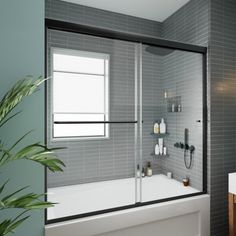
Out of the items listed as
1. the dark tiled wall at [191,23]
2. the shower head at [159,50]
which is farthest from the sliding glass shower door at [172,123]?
the dark tiled wall at [191,23]

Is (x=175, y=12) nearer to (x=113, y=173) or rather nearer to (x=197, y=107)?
(x=197, y=107)

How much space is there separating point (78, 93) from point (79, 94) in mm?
13

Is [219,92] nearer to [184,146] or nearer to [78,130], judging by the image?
[184,146]

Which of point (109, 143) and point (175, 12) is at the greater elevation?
point (175, 12)

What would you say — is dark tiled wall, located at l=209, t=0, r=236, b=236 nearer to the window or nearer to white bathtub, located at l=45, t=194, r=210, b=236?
white bathtub, located at l=45, t=194, r=210, b=236

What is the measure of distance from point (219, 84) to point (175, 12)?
1206mm

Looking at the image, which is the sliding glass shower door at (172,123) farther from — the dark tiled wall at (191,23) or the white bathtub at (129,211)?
the dark tiled wall at (191,23)

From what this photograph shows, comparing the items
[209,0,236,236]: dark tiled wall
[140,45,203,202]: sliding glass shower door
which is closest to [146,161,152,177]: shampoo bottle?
[140,45,203,202]: sliding glass shower door

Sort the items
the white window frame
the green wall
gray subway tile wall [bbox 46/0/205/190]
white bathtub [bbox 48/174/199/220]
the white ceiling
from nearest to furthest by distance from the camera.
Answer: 1. the green wall
2. the white window frame
3. white bathtub [bbox 48/174/199/220]
4. gray subway tile wall [bbox 46/0/205/190]
5. the white ceiling

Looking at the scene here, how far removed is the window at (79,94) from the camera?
1.88 m

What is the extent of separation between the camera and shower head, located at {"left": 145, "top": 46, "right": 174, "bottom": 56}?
2.14 meters

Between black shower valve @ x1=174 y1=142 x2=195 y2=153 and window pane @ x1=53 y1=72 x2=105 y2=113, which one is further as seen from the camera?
black shower valve @ x1=174 y1=142 x2=195 y2=153

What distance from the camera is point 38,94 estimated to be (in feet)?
5.18

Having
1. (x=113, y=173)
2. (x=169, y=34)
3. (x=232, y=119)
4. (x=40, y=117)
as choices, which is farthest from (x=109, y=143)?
(x=169, y=34)
